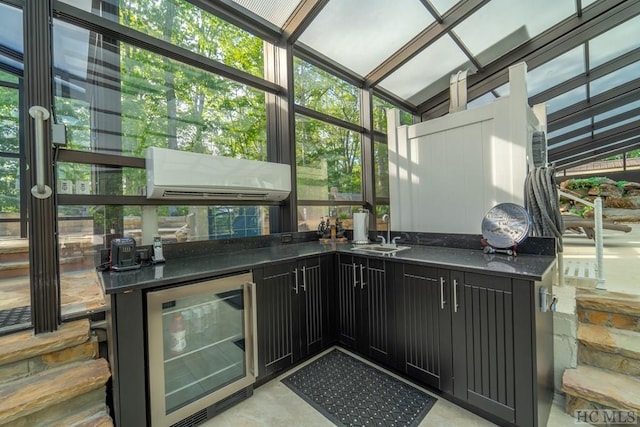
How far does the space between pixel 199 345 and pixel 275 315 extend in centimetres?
53

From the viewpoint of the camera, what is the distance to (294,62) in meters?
3.23

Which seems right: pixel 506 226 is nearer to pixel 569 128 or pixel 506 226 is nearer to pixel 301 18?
pixel 301 18

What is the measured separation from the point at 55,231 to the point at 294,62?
9.13ft

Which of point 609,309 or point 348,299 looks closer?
point 609,309

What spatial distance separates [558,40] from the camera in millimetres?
3322

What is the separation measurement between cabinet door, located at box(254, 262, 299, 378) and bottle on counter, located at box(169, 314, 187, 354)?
1.57 feet

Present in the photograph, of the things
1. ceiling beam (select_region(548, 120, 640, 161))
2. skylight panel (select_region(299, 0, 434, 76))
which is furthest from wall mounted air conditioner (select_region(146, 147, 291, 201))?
ceiling beam (select_region(548, 120, 640, 161))

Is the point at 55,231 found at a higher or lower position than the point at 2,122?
lower

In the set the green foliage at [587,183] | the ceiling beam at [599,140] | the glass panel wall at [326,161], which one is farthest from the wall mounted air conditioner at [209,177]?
the green foliage at [587,183]

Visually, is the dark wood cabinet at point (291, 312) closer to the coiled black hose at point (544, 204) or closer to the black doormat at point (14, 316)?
the black doormat at point (14, 316)

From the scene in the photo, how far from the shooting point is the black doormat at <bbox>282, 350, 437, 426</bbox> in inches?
65.1

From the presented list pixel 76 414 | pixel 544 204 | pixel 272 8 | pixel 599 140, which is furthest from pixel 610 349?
pixel 599 140

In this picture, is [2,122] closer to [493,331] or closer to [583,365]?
[493,331]

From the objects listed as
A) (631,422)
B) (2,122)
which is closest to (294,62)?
(2,122)
